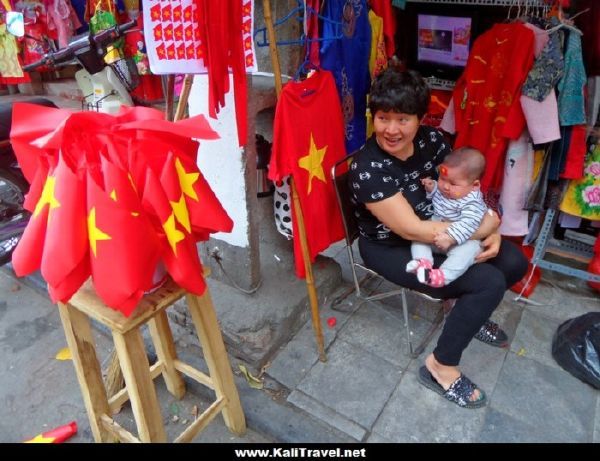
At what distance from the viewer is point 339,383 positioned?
2455mm

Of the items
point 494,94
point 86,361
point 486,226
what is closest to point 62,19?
point 86,361

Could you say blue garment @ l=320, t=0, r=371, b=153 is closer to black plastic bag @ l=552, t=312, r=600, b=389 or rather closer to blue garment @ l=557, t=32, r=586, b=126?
blue garment @ l=557, t=32, r=586, b=126

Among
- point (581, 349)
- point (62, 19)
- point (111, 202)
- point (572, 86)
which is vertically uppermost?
point (62, 19)

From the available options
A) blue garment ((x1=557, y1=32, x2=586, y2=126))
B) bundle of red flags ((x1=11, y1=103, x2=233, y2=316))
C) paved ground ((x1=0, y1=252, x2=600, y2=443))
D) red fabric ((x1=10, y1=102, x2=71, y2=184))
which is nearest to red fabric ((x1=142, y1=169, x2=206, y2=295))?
bundle of red flags ((x1=11, y1=103, x2=233, y2=316))

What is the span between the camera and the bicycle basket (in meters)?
4.16

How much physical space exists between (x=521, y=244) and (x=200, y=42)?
279cm

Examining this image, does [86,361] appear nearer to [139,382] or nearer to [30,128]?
[139,382]

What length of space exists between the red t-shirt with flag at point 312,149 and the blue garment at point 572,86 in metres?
1.39

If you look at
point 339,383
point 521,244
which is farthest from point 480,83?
point 339,383

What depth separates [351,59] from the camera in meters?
2.74

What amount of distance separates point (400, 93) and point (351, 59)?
27.7 inches

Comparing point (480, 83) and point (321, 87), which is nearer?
point (321, 87)
